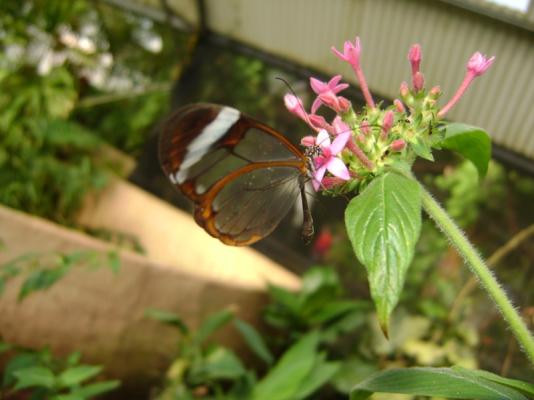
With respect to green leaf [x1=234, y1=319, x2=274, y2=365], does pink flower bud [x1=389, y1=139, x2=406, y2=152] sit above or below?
above

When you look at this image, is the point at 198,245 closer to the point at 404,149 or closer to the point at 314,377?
the point at 314,377

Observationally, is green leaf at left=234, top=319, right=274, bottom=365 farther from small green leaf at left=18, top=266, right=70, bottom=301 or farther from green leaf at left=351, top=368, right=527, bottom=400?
green leaf at left=351, top=368, right=527, bottom=400

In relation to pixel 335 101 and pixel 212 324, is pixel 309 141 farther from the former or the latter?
pixel 212 324

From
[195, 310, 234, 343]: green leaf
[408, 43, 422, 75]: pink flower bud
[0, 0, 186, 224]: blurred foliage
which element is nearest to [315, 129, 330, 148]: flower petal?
[408, 43, 422, 75]: pink flower bud

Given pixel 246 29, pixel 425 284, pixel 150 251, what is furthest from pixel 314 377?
pixel 246 29

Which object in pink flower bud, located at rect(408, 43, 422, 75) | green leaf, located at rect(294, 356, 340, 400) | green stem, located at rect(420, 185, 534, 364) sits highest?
pink flower bud, located at rect(408, 43, 422, 75)

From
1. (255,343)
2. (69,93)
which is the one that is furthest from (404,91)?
(69,93)
